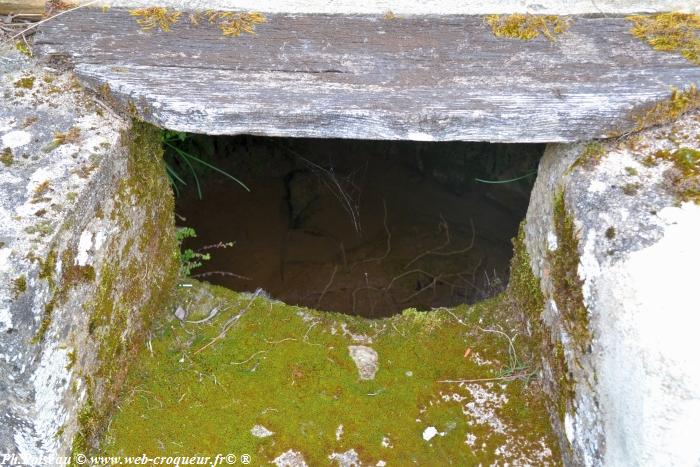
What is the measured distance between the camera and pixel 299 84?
2.11m

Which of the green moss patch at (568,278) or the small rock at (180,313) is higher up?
the green moss patch at (568,278)

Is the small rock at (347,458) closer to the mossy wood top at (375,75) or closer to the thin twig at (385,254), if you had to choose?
the mossy wood top at (375,75)

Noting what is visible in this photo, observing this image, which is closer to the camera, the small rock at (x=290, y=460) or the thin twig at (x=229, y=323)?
the small rock at (x=290, y=460)

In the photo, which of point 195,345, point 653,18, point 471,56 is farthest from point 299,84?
point 653,18

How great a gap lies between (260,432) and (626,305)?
1307 mm

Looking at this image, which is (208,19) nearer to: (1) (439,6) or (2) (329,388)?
(1) (439,6)

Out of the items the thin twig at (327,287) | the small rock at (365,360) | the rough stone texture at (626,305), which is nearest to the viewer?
the rough stone texture at (626,305)

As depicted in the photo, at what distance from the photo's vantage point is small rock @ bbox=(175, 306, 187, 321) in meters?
2.47

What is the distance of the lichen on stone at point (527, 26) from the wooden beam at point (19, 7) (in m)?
1.79

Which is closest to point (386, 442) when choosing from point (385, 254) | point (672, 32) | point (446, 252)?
point (672, 32)

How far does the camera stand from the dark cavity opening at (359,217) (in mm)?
4473

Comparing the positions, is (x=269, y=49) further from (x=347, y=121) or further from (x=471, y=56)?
(x=471, y=56)

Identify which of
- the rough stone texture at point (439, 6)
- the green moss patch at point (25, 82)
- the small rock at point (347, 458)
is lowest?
the small rock at point (347, 458)

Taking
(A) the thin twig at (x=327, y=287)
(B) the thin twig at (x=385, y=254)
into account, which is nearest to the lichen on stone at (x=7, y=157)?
(A) the thin twig at (x=327, y=287)
